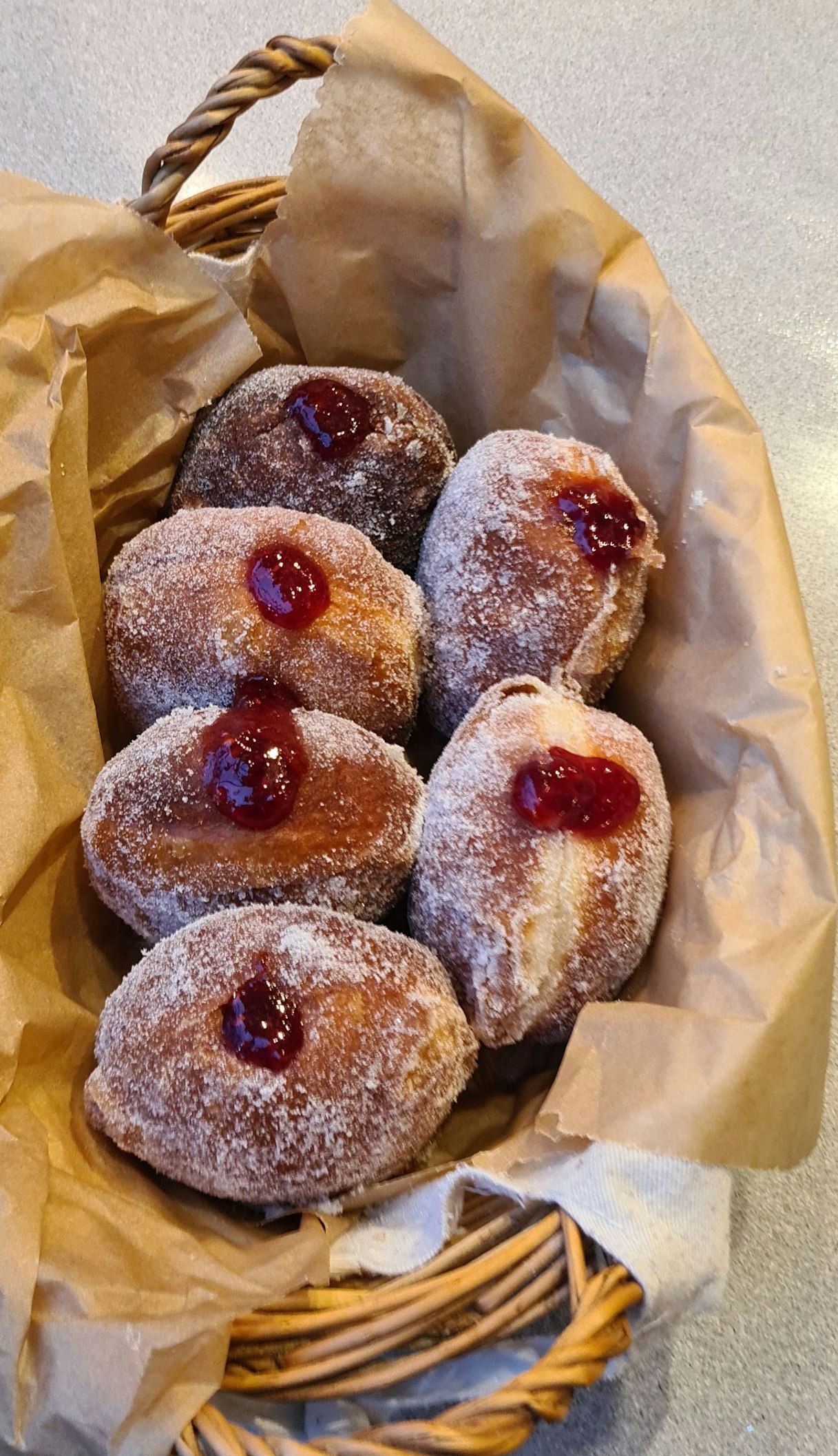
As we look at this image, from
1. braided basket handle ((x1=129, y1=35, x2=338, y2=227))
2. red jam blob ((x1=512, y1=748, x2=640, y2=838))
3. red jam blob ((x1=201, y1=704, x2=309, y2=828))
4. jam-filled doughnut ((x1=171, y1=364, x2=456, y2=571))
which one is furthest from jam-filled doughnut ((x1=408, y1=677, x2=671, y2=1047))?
braided basket handle ((x1=129, y1=35, x2=338, y2=227))

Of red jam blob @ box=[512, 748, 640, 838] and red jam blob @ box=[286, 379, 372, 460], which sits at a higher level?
red jam blob @ box=[286, 379, 372, 460]

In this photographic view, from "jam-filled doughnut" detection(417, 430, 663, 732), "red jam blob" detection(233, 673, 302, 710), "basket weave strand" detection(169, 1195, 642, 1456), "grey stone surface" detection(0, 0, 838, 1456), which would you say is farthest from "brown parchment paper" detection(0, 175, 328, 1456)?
"grey stone surface" detection(0, 0, 838, 1456)

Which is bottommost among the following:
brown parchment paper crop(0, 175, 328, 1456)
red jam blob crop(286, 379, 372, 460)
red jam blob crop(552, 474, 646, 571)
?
brown parchment paper crop(0, 175, 328, 1456)

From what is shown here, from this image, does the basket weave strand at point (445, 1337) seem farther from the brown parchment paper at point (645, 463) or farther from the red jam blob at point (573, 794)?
the red jam blob at point (573, 794)

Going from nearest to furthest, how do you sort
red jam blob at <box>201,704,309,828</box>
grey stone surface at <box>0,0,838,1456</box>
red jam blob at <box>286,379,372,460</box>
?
1. red jam blob at <box>201,704,309,828</box>
2. red jam blob at <box>286,379,372,460</box>
3. grey stone surface at <box>0,0,838,1456</box>

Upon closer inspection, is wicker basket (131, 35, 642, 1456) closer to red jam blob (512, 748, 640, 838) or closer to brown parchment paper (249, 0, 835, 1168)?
brown parchment paper (249, 0, 835, 1168)

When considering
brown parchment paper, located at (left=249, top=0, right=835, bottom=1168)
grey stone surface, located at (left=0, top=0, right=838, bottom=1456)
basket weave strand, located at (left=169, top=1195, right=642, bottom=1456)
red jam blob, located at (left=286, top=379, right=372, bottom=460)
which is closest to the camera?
basket weave strand, located at (left=169, top=1195, right=642, bottom=1456)

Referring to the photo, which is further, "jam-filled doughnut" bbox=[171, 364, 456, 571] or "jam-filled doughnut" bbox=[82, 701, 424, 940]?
"jam-filled doughnut" bbox=[171, 364, 456, 571]

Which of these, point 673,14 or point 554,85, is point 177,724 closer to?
point 554,85

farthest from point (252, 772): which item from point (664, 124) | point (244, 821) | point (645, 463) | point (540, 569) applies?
point (664, 124)
